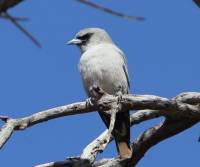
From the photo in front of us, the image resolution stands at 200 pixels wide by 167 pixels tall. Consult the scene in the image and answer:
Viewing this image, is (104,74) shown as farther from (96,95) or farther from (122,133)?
(96,95)

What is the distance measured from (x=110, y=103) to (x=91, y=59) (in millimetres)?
1912

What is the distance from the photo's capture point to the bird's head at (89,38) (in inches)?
271

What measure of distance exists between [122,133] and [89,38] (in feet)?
6.84

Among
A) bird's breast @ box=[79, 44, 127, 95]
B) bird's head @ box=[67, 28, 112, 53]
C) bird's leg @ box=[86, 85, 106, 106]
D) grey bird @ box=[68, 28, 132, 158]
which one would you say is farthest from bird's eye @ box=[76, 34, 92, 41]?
bird's leg @ box=[86, 85, 106, 106]

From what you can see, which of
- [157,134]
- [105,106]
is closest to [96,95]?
[105,106]

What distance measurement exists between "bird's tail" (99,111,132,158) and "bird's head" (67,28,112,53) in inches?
60.2

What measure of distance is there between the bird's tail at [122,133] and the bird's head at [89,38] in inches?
60.2

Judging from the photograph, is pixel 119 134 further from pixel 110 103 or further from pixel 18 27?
pixel 18 27

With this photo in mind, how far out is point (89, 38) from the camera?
7027 millimetres

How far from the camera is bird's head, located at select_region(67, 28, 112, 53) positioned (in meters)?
6.89

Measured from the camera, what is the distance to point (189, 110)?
455 centimetres

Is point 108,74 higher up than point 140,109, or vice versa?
point 108,74

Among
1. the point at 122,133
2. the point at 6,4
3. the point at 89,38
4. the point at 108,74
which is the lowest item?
the point at 122,133

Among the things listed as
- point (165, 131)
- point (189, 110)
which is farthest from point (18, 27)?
point (165, 131)
